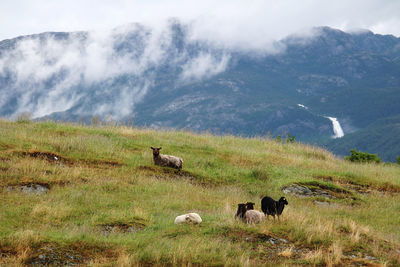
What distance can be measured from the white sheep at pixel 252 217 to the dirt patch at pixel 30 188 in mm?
7899

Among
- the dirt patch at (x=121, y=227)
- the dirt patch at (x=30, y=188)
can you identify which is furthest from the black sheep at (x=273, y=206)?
the dirt patch at (x=30, y=188)

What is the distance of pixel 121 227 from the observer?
12.6 metres

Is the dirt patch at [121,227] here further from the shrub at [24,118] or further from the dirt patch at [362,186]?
the shrub at [24,118]

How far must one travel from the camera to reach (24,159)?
18.9 metres

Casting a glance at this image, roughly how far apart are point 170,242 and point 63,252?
2.63 m

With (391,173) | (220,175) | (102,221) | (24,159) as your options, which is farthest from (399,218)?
(24,159)

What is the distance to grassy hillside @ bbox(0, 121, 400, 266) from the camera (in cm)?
1022

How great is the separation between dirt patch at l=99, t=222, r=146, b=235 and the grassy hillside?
1.4 inches

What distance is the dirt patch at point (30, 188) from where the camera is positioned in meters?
15.4

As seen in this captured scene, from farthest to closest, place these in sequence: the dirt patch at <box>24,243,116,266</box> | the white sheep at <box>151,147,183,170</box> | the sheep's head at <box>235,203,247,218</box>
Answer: the white sheep at <box>151,147,183,170</box>, the sheep's head at <box>235,203,247,218</box>, the dirt patch at <box>24,243,116,266</box>

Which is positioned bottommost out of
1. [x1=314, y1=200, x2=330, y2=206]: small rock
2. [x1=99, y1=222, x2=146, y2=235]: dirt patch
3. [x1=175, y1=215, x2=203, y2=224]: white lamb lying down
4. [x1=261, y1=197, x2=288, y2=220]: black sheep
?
[x1=314, y1=200, x2=330, y2=206]: small rock

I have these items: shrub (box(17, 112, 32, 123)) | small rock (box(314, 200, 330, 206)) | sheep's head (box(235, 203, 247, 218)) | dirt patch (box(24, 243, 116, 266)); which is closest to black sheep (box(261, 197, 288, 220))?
sheep's head (box(235, 203, 247, 218))

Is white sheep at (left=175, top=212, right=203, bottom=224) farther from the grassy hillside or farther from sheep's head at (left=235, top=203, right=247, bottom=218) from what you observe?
sheep's head at (left=235, top=203, right=247, bottom=218)

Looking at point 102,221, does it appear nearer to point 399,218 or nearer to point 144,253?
point 144,253
